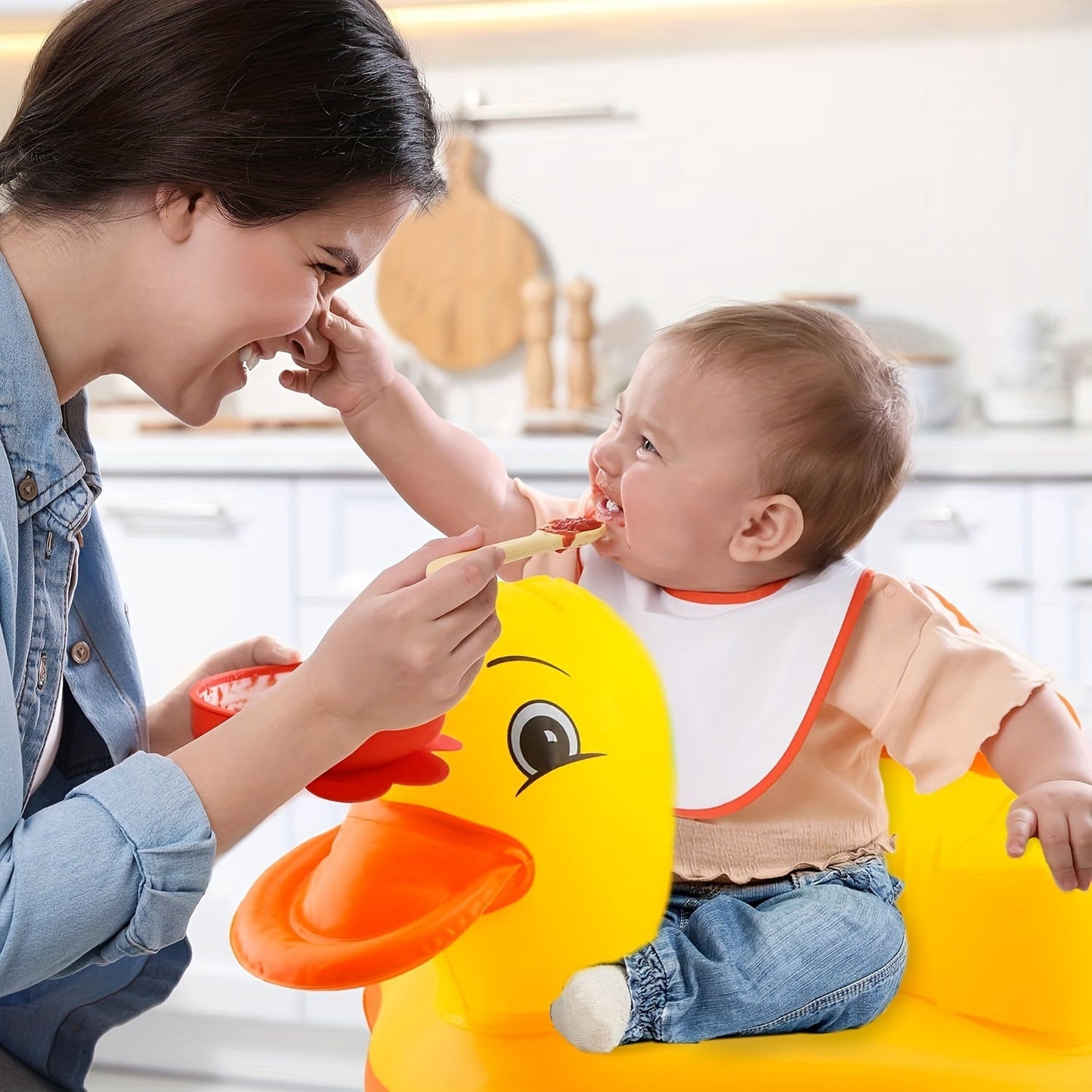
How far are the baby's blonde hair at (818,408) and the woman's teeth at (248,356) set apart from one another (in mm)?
324

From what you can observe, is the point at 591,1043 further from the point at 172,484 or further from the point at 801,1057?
the point at 172,484

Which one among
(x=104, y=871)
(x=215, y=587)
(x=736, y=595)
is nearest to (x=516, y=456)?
(x=215, y=587)

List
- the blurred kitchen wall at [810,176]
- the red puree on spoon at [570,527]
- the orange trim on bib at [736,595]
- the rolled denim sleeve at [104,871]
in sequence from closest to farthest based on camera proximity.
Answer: the rolled denim sleeve at [104,871]
the red puree on spoon at [570,527]
the orange trim on bib at [736,595]
the blurred kitchen wall at [810,176]

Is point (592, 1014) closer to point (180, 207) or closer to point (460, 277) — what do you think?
point (180, 207)

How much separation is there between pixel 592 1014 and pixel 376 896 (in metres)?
0.15

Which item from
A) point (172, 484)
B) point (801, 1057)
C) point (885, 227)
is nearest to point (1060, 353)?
point (885, 227)

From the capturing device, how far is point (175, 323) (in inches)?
34.1

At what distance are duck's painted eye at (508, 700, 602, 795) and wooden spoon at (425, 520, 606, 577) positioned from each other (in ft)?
0.32

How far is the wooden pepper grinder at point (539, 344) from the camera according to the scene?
2.50 m

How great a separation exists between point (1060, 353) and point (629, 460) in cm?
162

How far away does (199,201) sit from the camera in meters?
0.83

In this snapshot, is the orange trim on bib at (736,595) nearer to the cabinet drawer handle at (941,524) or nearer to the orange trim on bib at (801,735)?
the orange trim on bib at (801,735)

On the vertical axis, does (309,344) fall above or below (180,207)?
below

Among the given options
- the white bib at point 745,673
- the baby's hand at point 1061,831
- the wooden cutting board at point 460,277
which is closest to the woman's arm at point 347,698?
the white bib at point 745,673
